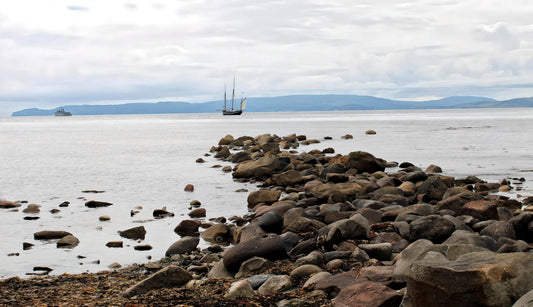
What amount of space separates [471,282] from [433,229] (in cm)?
478

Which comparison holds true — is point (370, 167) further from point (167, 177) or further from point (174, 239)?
point (174, 239)

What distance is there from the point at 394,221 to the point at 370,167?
11.5 m

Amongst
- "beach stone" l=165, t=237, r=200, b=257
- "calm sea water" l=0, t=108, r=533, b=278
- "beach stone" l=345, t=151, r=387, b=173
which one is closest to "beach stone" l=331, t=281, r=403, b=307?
"beach stone" l=165, t=237, r=200, b=257

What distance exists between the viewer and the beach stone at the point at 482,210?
12.1 meters

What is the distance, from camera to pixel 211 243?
12.4 meters

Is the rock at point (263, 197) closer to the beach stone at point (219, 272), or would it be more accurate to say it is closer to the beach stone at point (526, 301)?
the beach stone at point (219, 272)

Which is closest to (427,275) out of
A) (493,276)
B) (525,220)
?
(493,276)

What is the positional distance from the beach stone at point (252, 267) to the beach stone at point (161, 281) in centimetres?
88

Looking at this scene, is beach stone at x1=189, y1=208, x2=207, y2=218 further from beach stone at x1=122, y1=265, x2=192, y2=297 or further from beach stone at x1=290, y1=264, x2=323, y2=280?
beach stone at x1=290, y1=264, x2=323, y2=280

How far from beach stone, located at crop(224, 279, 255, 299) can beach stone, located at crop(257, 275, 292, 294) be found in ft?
0.65

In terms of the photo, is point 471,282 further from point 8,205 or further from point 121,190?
point 121,190

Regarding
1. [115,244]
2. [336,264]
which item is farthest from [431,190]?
[115,244]

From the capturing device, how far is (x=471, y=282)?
18.5 ft

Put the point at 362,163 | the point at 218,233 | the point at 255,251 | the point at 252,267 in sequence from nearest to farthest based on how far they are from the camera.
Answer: the point at 252,267 → the point at 255,251 → the point at 218,233 → the point at 362,163
